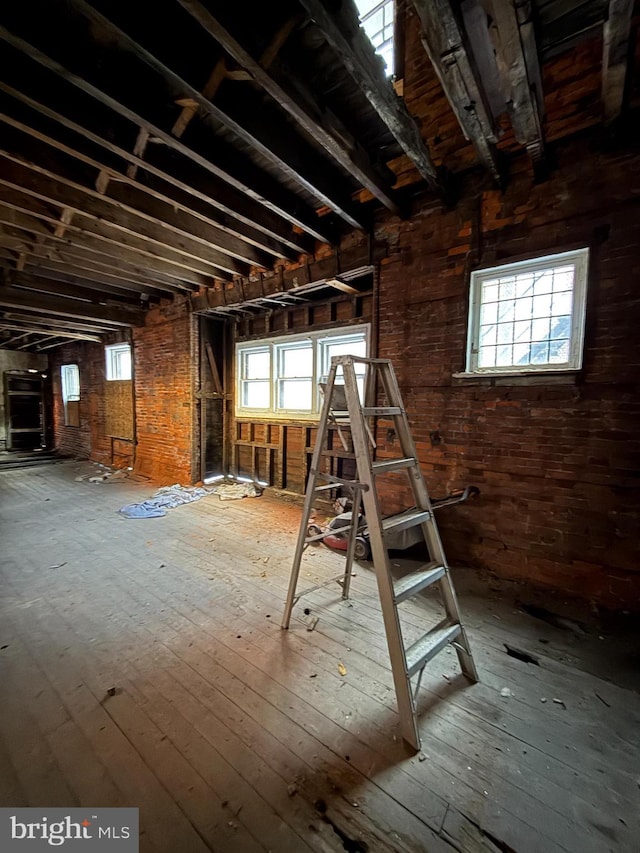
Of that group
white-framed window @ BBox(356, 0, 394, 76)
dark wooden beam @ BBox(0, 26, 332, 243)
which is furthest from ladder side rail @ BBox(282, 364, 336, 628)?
white-framed window @ BBox(356, 0, 394, 76)

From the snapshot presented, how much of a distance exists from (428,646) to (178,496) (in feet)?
14.6

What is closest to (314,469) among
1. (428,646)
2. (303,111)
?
(428,646)

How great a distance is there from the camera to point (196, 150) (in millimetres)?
2305

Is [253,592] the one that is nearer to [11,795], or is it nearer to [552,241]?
[11,795]

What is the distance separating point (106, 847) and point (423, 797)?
1.05m

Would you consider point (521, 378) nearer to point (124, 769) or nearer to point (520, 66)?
point (520, 66)

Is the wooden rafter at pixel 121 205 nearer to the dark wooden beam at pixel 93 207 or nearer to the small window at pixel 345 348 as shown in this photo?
the dark wooden beam at pixel 93 207

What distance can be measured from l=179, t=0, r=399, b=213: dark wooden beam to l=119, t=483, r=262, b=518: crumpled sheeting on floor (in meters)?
4.21

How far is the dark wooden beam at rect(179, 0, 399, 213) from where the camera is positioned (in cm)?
150

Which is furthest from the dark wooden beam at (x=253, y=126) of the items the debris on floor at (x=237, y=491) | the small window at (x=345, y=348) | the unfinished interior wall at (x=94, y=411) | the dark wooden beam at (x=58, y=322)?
the unfinished interior wall at (x=94, y=411)

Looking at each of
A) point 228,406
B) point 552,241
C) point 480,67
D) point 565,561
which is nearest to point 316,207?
point 480,67

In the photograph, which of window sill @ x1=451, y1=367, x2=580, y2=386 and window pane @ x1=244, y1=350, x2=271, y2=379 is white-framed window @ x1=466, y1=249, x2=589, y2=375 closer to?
window sill @ x1=451, y1=367, x2=580, y2=386

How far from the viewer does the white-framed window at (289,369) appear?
4.43 metres

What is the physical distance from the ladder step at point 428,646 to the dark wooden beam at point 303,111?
9.63 feet
